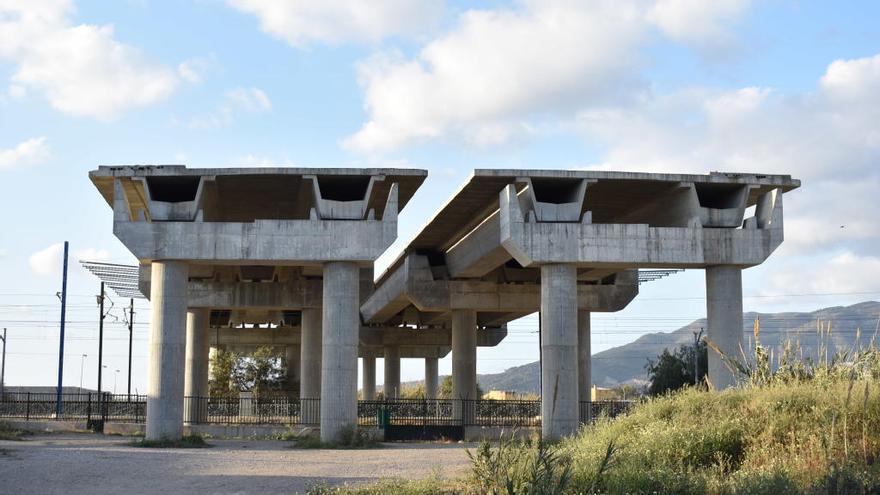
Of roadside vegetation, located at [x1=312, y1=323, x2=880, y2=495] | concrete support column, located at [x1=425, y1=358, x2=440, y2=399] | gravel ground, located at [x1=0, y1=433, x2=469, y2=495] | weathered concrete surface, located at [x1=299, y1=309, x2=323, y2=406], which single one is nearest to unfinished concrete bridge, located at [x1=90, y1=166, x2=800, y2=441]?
gravel ground, located at [x1=0, y1=433, x2=469, y2=495]

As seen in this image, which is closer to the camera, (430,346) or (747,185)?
(747,185)

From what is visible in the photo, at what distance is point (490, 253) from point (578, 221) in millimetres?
4739

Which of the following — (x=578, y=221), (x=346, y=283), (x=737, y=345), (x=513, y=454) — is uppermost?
(x=578, y=221)

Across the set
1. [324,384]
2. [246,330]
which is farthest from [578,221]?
[246,330]

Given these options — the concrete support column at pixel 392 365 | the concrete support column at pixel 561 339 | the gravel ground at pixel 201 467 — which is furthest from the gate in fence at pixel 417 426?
the concrete support column at pixel 392 365

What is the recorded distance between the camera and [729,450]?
1652 centimetres

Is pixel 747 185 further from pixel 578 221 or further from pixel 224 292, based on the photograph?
pixel 224 292

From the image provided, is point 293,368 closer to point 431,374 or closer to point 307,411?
point 431,374

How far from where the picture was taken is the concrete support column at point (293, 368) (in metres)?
66.5

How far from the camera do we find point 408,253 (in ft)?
146

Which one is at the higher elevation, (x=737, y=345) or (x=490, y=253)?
(x=490, y=253)

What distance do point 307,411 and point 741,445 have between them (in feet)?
86.1

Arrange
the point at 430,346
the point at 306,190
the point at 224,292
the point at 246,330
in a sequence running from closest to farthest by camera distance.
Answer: the point at 306,190, the point at 224,292, the point at 246,330, the point at 430,346

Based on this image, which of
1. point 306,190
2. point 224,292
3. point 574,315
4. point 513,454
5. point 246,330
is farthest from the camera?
point 246,330
